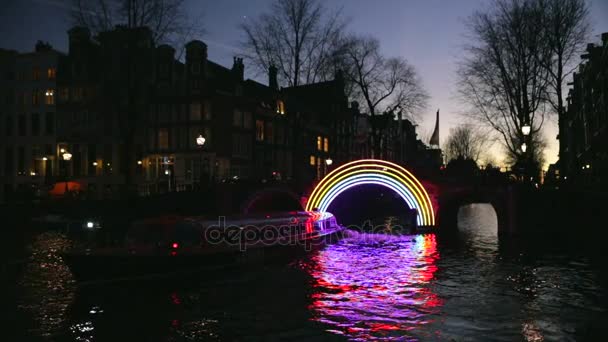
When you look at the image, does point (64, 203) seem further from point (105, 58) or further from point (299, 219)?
point (299, 219)

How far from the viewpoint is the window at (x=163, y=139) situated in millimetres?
58406

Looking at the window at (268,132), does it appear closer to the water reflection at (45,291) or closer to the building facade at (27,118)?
the building facade at (27,118)

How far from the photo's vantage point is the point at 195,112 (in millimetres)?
56969

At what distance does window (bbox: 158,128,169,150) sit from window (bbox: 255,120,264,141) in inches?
379

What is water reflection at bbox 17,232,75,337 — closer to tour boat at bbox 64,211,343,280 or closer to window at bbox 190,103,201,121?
tour boat at bbox 64,211,343,280

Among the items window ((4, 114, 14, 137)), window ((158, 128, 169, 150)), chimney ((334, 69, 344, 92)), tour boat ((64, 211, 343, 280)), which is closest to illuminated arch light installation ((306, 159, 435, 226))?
tour boat ((64, 211, 343, 280))

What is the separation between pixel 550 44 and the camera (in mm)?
39250

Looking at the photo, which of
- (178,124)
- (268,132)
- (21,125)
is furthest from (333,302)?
(21,125)

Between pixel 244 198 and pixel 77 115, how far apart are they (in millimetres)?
27762

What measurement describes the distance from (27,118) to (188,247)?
51.0 metres

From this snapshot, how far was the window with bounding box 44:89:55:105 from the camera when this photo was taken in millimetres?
63812

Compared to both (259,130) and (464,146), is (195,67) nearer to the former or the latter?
(259,130)

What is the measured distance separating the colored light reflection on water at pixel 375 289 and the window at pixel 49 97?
44.1 metres

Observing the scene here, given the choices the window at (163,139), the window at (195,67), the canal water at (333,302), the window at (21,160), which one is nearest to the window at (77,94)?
the window at (21,160)
